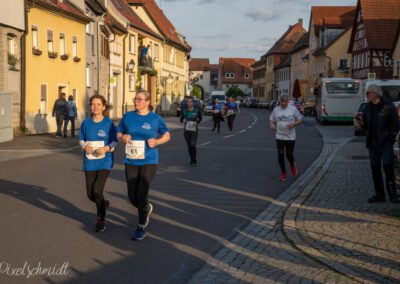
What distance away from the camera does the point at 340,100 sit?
40.8 metres

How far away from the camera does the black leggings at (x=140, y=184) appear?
7.71 m

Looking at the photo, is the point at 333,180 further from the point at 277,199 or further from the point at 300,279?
the point at 300,279

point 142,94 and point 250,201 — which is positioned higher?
point 142,94

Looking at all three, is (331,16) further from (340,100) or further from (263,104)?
(340,100)

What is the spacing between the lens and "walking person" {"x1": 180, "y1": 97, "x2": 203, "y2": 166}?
53.2ft

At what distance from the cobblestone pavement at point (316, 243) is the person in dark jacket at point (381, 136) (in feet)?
1.08

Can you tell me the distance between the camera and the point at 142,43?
188 feet

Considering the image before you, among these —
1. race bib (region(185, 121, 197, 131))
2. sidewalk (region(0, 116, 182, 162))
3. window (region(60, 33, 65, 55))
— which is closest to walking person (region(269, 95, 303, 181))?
race bib (region(185, 121, 197, 131))

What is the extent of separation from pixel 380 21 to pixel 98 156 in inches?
2192

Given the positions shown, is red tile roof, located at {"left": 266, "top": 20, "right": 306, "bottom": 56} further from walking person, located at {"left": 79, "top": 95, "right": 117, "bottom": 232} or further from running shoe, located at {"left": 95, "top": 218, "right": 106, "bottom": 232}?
running shoe, located at {"left": 95, "top": 218, "right": 106, "bottom": 232}

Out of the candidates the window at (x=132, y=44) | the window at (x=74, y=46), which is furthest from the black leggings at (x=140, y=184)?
the window at (x=132, y=44)

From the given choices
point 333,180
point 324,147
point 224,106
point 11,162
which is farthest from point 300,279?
point 224,106

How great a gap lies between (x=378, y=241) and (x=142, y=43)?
5117 centimetres

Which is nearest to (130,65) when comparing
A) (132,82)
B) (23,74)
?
(132,82)
